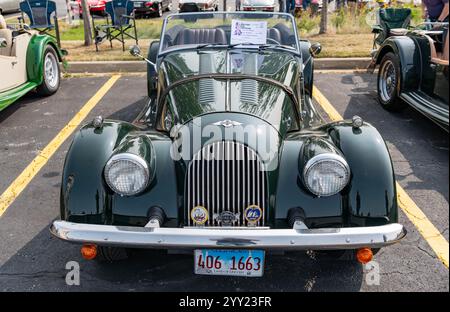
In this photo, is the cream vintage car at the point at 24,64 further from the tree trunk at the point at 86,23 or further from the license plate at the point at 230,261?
the license plate at the point at 230,261

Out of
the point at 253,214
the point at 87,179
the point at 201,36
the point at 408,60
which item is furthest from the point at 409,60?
the point at 87,179

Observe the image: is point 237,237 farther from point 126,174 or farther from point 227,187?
point 126,174

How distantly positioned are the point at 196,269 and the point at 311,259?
0.97m

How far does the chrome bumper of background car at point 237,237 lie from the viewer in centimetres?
257

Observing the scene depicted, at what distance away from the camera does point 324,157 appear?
9.24 ft

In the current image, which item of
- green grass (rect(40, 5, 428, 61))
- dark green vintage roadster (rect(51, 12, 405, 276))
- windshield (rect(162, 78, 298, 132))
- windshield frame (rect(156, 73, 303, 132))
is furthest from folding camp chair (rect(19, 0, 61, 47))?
dark green vintage roadster (rect(51, 12, 405, 276))

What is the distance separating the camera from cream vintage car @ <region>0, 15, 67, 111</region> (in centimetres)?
628

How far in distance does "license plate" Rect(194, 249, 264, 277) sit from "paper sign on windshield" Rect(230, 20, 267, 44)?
258 centimetres

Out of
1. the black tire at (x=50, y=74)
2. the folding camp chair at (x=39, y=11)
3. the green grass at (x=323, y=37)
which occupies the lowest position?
the black tire at (x=50, y=74)

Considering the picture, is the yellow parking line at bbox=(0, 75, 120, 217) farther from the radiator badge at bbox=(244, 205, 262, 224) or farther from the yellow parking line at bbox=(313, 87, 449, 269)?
the yellow parking line at bbox=(313, 87, 449, 269)

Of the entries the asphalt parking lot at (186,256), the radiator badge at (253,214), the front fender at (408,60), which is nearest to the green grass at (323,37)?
the front fender at (408,60)

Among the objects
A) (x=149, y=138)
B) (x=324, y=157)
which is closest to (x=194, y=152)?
(x=149, y=138)
